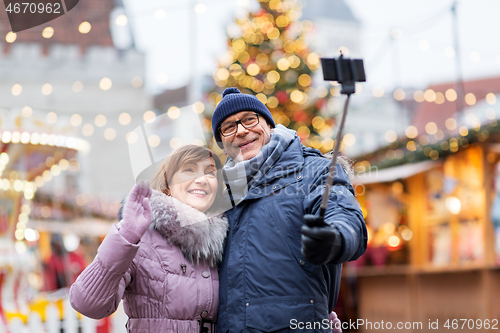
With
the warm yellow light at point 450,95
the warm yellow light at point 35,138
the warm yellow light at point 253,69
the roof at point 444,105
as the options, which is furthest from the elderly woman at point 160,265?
the roof at point 444,105

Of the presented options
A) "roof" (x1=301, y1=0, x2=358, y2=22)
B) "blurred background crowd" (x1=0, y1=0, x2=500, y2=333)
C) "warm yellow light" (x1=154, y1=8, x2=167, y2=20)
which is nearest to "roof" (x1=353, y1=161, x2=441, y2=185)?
"blurred background crowd" (x1=0, y1=0, x2=500, y2=333)

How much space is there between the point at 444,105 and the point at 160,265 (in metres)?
20.4

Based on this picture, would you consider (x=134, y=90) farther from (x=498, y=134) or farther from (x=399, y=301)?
(x=498, y=134)

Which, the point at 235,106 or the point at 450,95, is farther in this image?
the point at 450,95

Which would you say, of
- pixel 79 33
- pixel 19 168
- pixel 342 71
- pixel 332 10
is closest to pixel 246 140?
pixel 342 71

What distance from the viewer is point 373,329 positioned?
310 inches

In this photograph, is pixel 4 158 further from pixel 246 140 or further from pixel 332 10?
pixel 332 10

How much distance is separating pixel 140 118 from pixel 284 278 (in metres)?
10.5

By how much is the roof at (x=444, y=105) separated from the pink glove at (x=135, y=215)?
51.4 ft

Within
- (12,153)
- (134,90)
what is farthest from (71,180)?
(12,153)

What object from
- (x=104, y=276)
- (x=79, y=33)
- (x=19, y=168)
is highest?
(x=79, y=33)

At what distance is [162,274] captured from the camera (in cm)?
201

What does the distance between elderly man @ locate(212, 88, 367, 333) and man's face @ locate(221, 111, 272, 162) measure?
2cm

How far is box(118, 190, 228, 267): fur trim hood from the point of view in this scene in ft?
6.75
